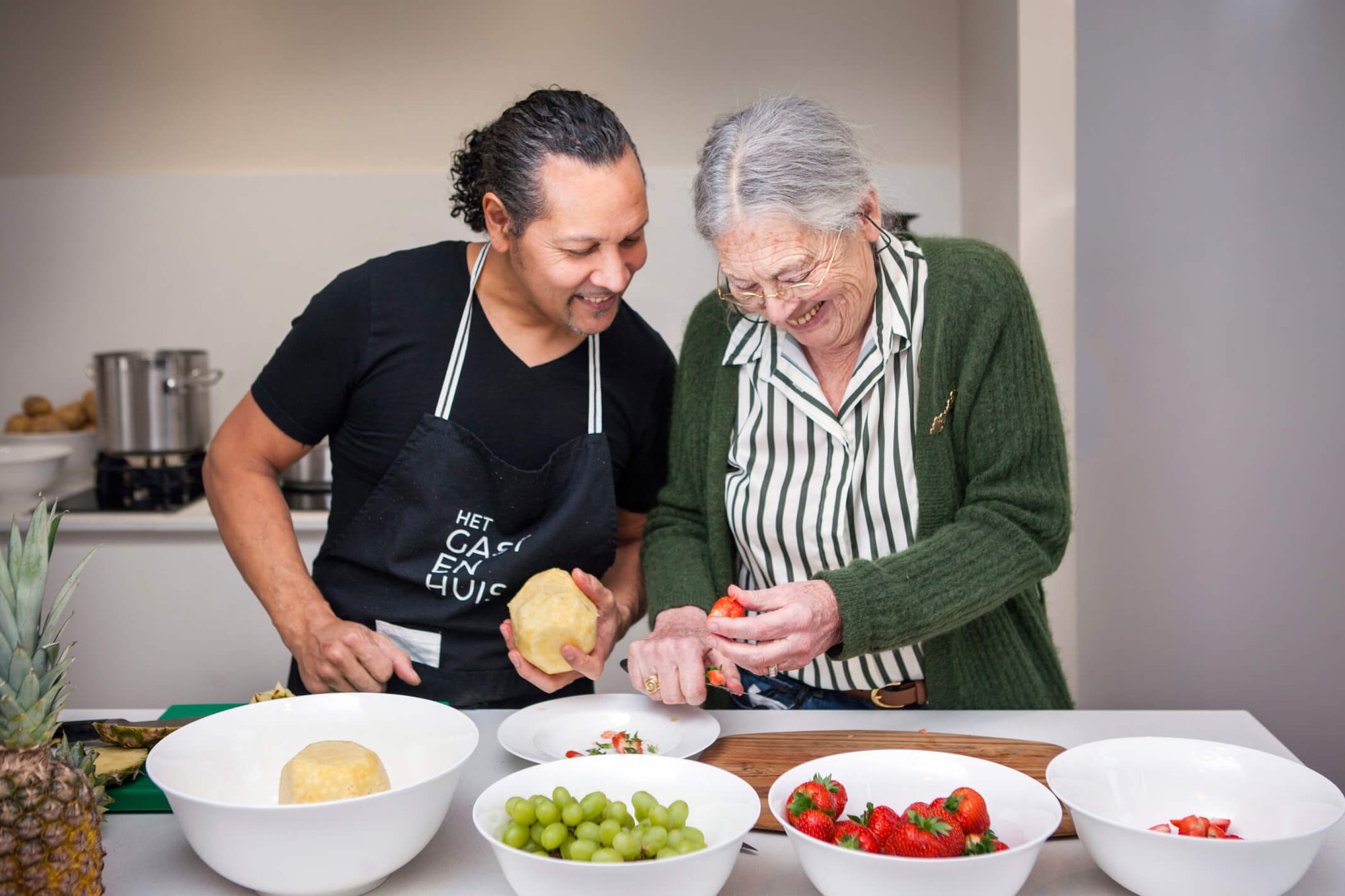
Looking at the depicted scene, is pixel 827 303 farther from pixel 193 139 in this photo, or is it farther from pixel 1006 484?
pixel 193 139

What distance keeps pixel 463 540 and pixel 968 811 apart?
0.99m

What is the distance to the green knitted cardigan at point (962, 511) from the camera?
1507 millimetres

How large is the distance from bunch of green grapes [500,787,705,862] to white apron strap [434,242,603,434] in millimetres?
880

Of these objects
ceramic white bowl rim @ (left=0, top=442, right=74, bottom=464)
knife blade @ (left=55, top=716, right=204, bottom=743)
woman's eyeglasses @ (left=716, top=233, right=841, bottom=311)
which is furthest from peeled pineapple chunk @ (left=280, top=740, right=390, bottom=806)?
ceramic white bowl rim @ (left=0, top=442, right=74, bottom=464)

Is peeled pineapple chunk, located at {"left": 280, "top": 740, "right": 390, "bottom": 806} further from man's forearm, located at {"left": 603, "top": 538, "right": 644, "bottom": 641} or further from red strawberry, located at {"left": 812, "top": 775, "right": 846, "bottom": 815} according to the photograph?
man's forearm, located at {"left": 603, "top": 538, "right": 644, "bottom": 641}

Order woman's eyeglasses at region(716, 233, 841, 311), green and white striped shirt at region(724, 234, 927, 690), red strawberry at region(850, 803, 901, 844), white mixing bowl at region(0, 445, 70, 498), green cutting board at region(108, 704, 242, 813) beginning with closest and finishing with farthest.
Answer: red strawberry at region(850, 803, 901, 844)
green cutting board at region(108, 704, 242, 813)
woman's eyeglasses at region(716, 233, 841, 311)
green and white striped shirt at region(724, 234, 927, 690)
white mixing bowl at region(0, 445, 70, 498)

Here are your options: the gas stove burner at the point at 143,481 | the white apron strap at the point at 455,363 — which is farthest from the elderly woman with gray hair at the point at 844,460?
the gas stove burner at the point at 143,481

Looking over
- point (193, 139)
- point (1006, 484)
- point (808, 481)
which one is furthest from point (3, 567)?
point (193, 139)

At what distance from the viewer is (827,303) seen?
1.66 meters

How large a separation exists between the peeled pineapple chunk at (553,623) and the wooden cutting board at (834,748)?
257 mm

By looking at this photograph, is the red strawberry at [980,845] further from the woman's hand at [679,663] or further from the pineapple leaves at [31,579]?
the pineapple leaves at [31,579]

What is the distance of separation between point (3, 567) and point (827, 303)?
1109 mm

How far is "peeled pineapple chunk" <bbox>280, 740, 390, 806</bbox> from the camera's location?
113 cm

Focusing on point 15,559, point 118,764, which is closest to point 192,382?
point 118,764
